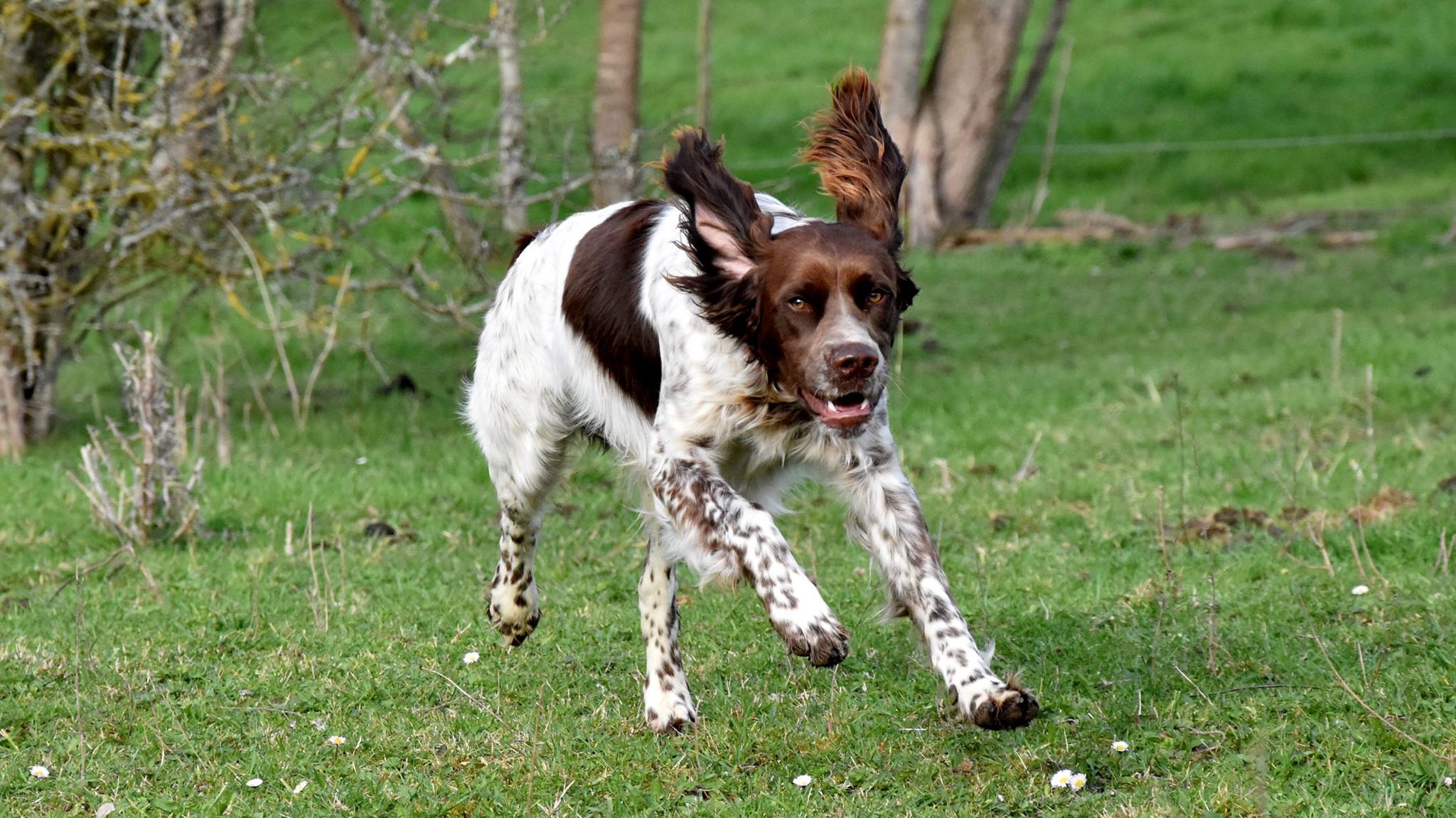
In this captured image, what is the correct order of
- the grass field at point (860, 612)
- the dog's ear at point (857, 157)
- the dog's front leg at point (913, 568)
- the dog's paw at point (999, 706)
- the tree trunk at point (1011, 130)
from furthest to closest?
1. the tree trunk at point (1011, 130)
2. the dog's ear at point (857, 157)
3. the grass field at point (860, 612)
4. the dog's front leg at point (913, 568)
5. the dog's paw at point (999, 706)

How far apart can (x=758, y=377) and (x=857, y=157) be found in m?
0.67

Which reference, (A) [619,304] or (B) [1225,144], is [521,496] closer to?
(A) [619,304]

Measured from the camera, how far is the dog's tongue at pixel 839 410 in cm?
382

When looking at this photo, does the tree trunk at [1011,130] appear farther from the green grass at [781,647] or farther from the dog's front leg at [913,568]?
the dog's front leg at [913,568]

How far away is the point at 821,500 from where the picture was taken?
6.89m

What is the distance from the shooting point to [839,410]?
3838 millimetres

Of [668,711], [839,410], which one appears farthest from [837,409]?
[668,711]

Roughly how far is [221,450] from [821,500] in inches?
111

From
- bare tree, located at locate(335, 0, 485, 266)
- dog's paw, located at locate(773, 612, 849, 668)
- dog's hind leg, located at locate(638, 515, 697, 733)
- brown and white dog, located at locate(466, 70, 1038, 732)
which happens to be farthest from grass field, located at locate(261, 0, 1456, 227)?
dog's paw, located at locate(773, 612, 849, 668)

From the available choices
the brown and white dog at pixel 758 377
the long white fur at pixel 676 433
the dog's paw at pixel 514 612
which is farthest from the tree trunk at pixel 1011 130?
the brown and white dog at pixel 758 377

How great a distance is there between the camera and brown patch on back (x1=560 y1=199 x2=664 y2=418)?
4434 millimetres

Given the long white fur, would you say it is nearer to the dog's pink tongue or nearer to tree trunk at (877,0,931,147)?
the dog's pink tongue

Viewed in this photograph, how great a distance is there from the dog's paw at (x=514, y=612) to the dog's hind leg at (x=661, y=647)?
0.50m

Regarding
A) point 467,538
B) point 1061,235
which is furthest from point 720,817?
point 1061,235
